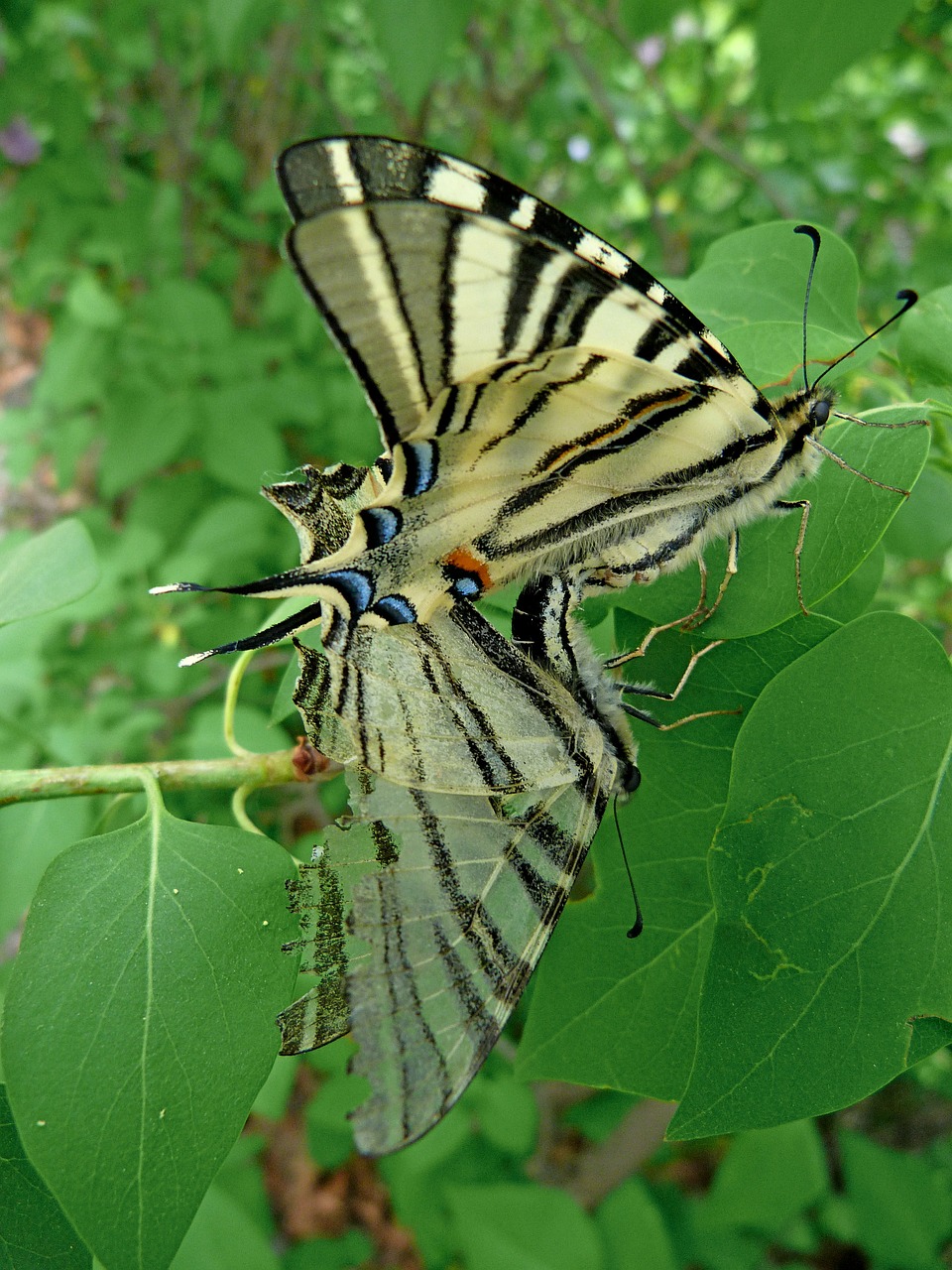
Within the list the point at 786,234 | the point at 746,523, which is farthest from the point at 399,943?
the point at 786,234

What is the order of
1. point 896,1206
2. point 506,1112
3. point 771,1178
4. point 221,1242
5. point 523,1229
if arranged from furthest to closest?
point 896,1206 → point 771,1178 → point 506,1112 → point 523,1229 → point 221,1242

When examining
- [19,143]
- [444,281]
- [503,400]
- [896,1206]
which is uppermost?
[19,143]

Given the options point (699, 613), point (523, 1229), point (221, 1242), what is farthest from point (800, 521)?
point (523, 1229)

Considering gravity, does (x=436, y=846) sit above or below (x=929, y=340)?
below

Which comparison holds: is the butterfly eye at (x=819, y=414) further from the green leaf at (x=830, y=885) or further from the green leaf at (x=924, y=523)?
the green leaf at (x=924, y=523)

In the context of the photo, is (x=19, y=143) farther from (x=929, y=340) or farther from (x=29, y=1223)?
(x=29, y=1223)

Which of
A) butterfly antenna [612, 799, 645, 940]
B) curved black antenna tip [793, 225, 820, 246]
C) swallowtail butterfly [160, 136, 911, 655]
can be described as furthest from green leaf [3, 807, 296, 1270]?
curved black antenna tip [793, 225, 820, 246]

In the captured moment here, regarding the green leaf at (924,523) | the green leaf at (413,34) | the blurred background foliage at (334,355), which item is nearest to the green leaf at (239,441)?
the blurred background foliage at (334,355)

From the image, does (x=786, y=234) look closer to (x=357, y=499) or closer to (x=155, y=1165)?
(x=357, y=499)
